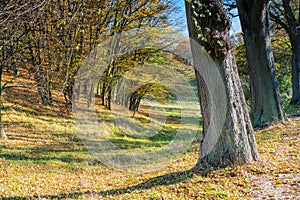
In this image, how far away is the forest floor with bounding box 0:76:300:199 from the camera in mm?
4301

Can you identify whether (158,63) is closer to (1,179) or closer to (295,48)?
(295,48)

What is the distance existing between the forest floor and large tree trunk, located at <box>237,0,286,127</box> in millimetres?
554

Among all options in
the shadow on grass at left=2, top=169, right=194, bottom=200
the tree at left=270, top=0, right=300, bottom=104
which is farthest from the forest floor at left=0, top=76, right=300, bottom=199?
the tree at left=270, top=0, right=300, bottom=104

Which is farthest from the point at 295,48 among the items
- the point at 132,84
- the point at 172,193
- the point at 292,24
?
the point at 172,193

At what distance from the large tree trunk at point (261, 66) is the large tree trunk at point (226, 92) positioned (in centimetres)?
463

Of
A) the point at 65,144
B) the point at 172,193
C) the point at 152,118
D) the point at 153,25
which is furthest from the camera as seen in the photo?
the point at 152,118

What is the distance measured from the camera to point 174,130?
57.0ft

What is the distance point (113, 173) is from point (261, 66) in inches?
233

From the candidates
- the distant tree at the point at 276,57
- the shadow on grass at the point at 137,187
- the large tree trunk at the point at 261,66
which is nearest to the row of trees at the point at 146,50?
the large tree trunk at the point at 261,66

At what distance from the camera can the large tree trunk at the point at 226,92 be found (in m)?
4.79

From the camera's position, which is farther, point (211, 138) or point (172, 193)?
point (211, 138)

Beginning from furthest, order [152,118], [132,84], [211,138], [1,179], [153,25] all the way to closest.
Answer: [152,118] → [132,84] → [153,25] → [1,179] → [211,138]

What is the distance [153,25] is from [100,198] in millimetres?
10929

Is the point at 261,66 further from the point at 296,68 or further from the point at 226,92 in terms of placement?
the point at 296,68
